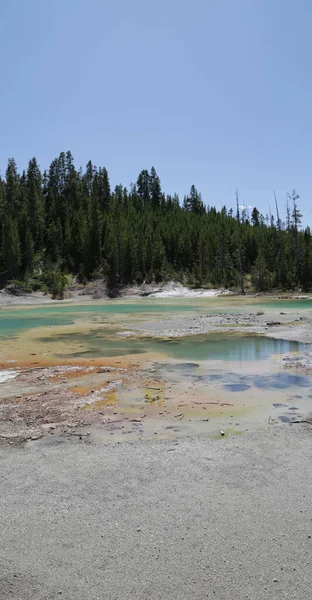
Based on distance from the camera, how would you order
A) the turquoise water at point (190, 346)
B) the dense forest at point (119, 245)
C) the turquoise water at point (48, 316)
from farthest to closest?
the dense forest at point (119, 245), the turquoise water at point (48, 316), the turquoise water at point (190, 346)

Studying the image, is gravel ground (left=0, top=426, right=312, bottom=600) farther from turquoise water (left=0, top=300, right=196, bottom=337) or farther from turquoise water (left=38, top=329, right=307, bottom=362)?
turquoise water (left=0, top=300, right=196, bottom=337)

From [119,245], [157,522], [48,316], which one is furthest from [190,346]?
[119,245]

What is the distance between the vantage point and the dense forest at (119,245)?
82.7m

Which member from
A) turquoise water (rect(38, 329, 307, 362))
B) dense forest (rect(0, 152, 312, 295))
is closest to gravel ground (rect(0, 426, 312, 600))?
turquoise water (rect(38, 329, 307, 362))

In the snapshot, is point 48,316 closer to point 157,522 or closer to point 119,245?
point 157,522

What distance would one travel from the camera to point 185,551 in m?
4.59

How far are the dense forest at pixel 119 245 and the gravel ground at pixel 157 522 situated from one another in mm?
72501

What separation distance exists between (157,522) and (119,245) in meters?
89.3

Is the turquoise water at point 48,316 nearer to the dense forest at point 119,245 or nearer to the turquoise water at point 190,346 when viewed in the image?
the turquoise water at point 190,346

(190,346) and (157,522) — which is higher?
(157,522)

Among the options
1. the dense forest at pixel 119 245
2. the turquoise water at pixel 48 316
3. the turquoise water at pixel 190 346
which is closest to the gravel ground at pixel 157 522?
the turquoise water at pixel 190 346

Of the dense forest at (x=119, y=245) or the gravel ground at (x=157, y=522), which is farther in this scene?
the dense forest at (x=119, y=245)

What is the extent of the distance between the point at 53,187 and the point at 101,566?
132 metres

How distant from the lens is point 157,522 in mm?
5133
